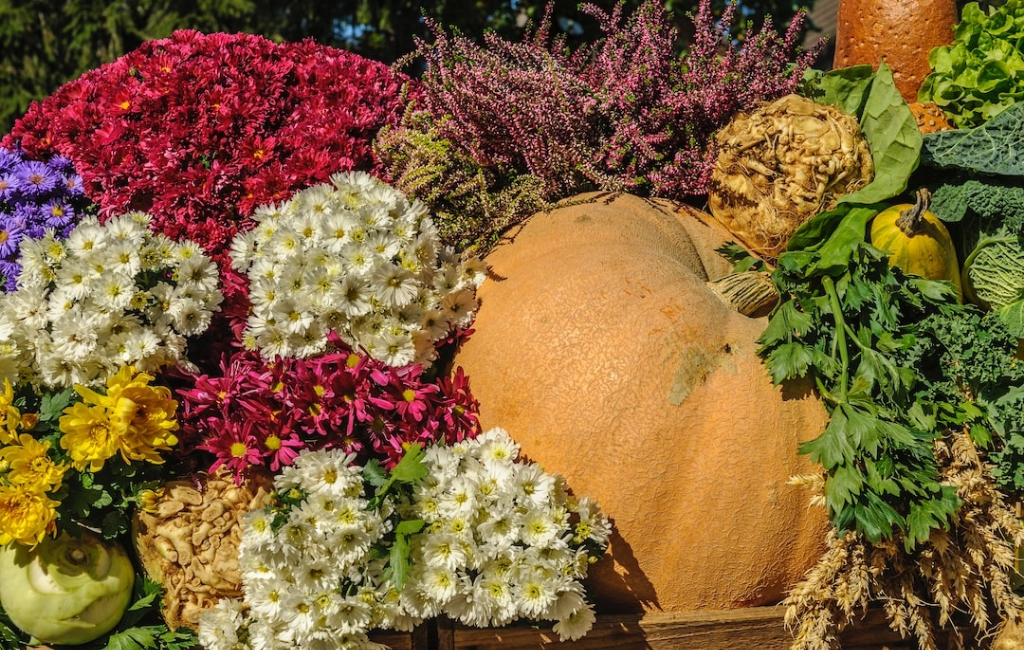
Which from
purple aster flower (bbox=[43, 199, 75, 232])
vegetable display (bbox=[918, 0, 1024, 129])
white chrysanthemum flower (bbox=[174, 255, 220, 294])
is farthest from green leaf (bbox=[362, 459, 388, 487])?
vegetable display (bbox=[918, 0, 1024, 129])

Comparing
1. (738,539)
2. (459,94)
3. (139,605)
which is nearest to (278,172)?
(459,94)

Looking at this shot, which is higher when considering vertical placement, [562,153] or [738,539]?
[562,153]

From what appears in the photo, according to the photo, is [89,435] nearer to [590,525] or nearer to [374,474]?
[374,474]

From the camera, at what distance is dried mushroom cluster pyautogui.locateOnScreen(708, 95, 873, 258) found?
7.75 feet

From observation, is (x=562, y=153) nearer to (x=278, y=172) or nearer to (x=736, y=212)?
(x=736, y=212)

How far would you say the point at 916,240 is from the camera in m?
2.16

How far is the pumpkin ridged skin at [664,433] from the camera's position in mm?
1977

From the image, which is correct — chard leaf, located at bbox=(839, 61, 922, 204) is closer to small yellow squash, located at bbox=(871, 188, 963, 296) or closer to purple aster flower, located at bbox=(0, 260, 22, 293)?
small yellow squash, located at bbox=(871, 188, 963, 296)

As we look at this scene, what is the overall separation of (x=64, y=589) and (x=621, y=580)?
1247 mm

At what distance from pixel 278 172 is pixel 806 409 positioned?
1617 millimetres

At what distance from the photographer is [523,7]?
578cm

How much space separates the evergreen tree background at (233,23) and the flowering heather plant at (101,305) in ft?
12.0

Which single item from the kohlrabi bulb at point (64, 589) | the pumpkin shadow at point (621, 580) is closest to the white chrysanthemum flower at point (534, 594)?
the pumpkin shadow at point (621, 580)

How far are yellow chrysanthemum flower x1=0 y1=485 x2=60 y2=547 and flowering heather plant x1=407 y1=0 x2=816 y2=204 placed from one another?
57.1 inches
